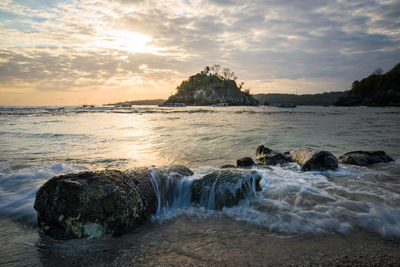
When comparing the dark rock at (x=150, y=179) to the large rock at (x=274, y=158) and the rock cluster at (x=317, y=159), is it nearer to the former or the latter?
the rock cluster at (x=317, y=159)

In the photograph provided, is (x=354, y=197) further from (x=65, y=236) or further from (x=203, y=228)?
(x=65, y=236)

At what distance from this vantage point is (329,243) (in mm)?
2697

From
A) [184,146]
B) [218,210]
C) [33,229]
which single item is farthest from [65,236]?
[184,146]

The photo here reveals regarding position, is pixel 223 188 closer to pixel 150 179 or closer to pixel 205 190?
pixel 205 190

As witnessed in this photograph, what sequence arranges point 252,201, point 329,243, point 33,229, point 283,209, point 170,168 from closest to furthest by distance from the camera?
point 329,243
point 33,229
point 283,209
point 252,201
point 170,168

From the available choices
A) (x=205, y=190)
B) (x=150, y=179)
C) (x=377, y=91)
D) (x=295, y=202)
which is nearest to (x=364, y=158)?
(x=295, y=202)

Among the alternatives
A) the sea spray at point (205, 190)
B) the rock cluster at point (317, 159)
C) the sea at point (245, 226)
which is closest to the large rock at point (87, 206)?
the sea at point (245, 226)

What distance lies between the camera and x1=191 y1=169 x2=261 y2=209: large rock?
3955 mm

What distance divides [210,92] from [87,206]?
14875 centimetres

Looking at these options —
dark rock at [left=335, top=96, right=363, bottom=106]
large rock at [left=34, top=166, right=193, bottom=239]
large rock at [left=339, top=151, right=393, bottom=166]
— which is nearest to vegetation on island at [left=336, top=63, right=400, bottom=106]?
dark rock at [left=335, top=96, right=363, bottom=106]

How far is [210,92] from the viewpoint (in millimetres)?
148375

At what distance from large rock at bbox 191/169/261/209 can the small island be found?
144m

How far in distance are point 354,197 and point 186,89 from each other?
531 feet

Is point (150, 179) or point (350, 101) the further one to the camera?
point (350, 101)
